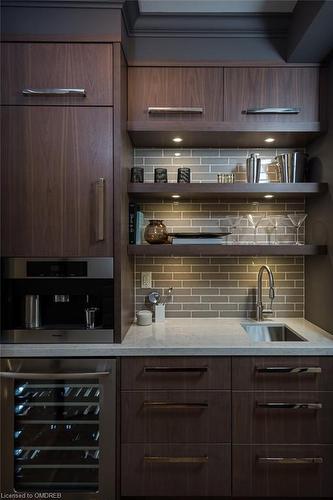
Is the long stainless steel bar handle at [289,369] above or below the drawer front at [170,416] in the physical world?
above

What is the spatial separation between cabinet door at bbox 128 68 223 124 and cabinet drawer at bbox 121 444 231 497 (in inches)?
74.1

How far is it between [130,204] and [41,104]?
0.76 metres

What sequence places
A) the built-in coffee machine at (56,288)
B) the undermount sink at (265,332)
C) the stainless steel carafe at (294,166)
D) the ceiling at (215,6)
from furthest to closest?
the undermount sink at (265,332), the stainless steel carafe at (294,166), the ceiling at (215,6), the built-in coffee machine at (56,288)

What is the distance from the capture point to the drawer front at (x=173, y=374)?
167cm

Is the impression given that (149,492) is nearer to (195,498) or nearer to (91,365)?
(195,498)

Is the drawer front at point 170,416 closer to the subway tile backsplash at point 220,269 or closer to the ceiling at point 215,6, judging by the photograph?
the subway tile backsplash at point 220,269

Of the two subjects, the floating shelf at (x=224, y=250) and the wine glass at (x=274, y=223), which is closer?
the floating shelf at (x=224, y=250)

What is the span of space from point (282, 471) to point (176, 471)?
22.1 inches

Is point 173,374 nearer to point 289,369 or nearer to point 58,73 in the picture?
point 289,369

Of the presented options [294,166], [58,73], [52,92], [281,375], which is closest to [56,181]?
[52,92]

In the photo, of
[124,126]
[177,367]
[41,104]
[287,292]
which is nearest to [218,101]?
[124,126]

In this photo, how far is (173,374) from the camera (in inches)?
66.0

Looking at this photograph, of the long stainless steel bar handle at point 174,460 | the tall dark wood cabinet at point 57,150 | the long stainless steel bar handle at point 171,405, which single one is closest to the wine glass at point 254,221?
the tall dark wood cabinet at point 57,150

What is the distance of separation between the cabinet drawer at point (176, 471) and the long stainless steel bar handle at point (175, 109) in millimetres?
1904
